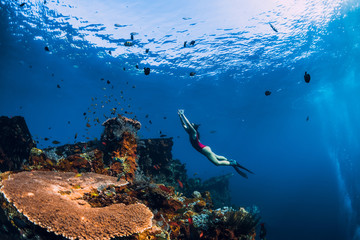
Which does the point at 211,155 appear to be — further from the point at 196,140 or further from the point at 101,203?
the point at 101,203

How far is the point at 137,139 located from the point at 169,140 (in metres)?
2.91

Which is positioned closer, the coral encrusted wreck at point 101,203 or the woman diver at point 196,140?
the coral encrusted wreck at point 101,203

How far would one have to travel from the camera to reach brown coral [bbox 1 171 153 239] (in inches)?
105

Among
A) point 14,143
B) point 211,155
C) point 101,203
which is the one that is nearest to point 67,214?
point 101,203

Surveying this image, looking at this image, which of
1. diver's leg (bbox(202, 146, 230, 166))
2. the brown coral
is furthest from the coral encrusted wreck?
diver's leg (bbox(202, 146, 230, 166))

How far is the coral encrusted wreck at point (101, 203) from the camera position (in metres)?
2.82

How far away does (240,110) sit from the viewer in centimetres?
4241

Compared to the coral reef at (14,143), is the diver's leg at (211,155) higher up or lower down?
higher up

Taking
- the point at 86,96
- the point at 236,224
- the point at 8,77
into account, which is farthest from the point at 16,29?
the point at 236,224

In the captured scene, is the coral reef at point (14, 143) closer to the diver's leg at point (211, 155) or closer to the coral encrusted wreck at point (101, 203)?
the coral encrusted wreck at point (101, 203)

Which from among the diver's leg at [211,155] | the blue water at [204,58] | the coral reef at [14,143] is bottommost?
the coral reef at [14,143]

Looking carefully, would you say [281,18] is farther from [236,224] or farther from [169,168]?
[236,224]

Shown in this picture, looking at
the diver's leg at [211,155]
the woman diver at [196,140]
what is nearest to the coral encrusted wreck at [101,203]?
the woman diver at [196,140]

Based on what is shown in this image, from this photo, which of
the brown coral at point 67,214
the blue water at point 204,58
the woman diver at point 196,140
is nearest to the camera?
the brown coral at point 67,214
